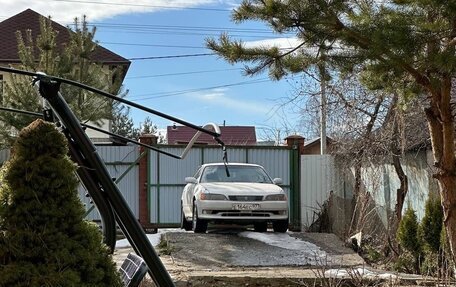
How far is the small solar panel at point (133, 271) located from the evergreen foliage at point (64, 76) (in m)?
9.96

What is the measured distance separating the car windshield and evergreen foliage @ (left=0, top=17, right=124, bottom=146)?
293 centimetres

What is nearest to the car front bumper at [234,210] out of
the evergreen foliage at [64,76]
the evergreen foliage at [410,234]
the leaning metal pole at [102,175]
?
the evergreen foliage at [410,234]

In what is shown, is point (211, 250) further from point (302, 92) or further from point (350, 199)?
point (350, 199)

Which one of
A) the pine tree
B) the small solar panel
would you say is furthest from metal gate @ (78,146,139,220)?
the small solar panel

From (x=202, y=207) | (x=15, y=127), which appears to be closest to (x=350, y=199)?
(x=202, y=207)

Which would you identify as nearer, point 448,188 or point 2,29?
point 448,188

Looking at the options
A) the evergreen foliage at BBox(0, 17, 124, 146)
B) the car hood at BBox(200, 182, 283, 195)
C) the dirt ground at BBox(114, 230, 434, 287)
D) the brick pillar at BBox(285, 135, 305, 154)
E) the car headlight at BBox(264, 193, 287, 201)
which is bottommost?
the dirt ground at BBox(114, 230, 434, 287)

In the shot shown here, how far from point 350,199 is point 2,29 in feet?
58.1

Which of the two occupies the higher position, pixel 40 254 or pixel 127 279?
pixel 40 254

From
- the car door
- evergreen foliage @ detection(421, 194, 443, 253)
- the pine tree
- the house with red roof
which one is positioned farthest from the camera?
the house with red roof

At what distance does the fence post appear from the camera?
1600 cm

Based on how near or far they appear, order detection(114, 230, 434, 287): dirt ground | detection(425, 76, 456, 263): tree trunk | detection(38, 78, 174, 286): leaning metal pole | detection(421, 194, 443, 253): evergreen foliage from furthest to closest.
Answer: detection(421, 194, 443, 253): evergreen foliage, detection(114, 230, 434, 287): dirt ground, detection(425, 76, 456, 263): tree trunk, detection(38, 78, 174, 286): leaning metal pole

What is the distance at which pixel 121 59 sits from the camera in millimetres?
25047

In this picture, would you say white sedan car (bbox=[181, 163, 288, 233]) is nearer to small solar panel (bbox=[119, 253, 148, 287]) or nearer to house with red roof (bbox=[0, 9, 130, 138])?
small solar panel (bbox=[119, 253, 148, 287])
